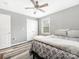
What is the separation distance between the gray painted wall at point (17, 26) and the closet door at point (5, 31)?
29 cm

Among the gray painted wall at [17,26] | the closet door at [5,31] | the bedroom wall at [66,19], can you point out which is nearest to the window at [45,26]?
the bedroom wall at [66,19]

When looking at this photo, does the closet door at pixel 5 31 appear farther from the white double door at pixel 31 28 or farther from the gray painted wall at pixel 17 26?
the white double door at pixel 31 28

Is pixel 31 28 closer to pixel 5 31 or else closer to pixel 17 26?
pixel 17 26

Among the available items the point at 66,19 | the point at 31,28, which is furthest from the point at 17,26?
the point at 66,19

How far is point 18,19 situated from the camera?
4.29 metres

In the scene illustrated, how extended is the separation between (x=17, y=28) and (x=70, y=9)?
150 inches

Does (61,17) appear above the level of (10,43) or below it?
above

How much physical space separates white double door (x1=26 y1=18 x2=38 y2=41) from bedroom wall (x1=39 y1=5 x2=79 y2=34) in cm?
192

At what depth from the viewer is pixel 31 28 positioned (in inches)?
209

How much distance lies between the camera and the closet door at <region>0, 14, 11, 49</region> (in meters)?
3.27

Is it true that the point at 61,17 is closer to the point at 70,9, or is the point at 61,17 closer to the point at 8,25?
the point at 70,9

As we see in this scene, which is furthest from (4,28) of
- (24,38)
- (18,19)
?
(24,38)

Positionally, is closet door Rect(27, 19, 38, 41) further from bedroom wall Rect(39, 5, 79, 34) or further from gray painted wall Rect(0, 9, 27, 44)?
bedroom wall Rect(39, 5, 79, 34)

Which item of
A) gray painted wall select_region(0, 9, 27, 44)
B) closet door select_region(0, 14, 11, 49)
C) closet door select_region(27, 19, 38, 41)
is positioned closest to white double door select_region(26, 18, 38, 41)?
closet door select_region(27, 19, 38, 41)
